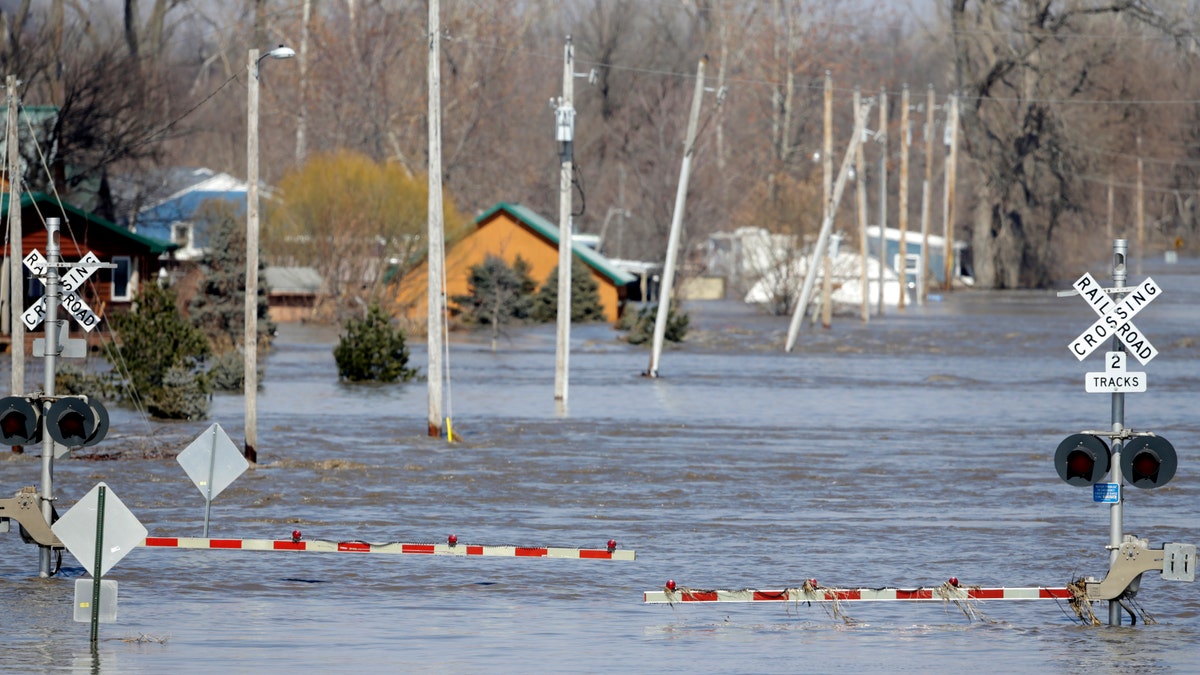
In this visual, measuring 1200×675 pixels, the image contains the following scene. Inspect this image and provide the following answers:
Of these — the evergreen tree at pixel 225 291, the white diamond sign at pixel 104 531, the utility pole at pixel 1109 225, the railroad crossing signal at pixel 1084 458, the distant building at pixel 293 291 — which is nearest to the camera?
the white diamond sign at pixel 104 531

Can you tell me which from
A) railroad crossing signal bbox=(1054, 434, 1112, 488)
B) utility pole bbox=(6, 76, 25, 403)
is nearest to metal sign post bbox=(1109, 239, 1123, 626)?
railroad crossing signal bbox=(1054, 434, 1112, 488)

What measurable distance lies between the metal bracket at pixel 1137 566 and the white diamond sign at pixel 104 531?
6.92 m

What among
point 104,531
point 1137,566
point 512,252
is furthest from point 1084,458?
point 512,252

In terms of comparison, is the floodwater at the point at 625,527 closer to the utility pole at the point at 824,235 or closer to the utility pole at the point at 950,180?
the utility pole at the point at 824,235

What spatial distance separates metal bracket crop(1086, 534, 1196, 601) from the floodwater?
345 millimetres

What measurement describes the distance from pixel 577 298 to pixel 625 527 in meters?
54.2

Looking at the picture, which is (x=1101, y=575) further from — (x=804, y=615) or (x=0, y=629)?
(x=0, y=629)

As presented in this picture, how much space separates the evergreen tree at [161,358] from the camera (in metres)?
33.9

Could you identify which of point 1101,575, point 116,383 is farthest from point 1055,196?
point 1101,575

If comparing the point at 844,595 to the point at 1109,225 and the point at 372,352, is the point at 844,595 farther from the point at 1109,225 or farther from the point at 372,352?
the point at 1109,225

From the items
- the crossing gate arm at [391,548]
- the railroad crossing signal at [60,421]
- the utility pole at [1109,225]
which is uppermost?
the utility pole at [1109,225]

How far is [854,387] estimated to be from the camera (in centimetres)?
4350

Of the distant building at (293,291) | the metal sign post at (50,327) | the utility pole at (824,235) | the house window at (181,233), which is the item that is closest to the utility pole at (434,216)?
the metal sign post at (50,327)

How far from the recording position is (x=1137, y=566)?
14.9 m
